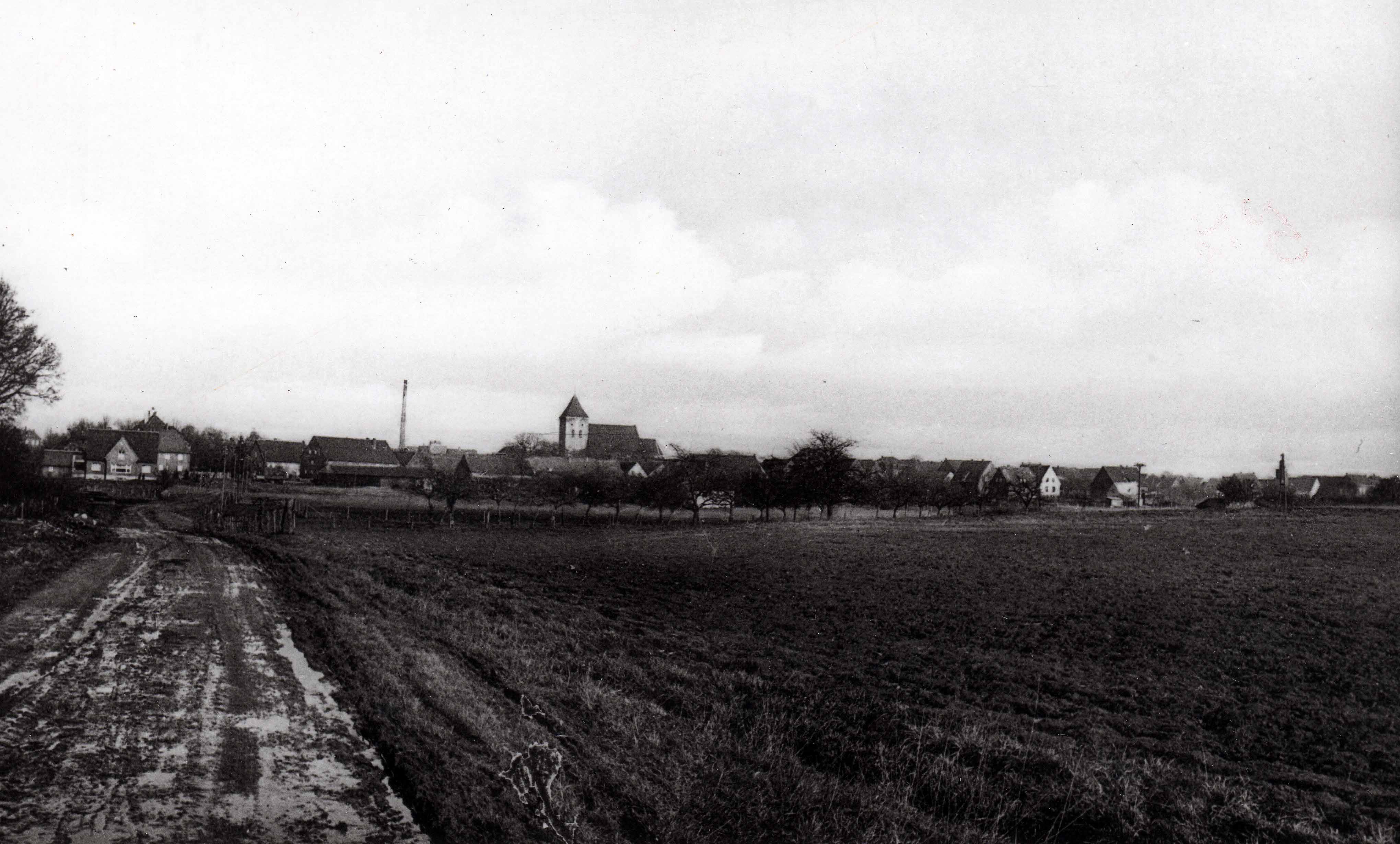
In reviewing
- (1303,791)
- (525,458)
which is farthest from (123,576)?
(525,458)

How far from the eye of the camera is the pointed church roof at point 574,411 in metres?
132

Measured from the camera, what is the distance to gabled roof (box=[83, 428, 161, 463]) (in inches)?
3836

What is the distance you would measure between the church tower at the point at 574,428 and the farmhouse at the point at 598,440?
2.2 inches

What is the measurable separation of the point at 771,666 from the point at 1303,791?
7.14 meters

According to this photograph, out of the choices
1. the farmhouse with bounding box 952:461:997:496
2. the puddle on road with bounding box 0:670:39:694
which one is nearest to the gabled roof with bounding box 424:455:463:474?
the farmhouse with bounding box 952:461:997:496

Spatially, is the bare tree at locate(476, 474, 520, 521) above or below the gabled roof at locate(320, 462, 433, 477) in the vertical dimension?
below

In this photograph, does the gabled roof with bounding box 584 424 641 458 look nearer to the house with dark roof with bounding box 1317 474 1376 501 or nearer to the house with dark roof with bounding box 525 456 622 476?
the house with dark roof with bounding box 525 456 622 476

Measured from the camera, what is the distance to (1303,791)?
27.3 ft

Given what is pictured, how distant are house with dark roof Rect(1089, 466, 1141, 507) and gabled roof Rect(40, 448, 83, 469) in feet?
439

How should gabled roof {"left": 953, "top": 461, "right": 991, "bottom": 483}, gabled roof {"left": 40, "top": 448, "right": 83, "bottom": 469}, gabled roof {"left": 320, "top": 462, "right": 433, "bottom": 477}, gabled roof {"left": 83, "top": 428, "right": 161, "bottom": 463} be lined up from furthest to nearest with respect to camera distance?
gabled roof {"left": 953, "top": 461, "right": 991, "bottom": 483}, gabled roof {"left": 83, "top": 428, "right": 161, "bottom": 463}, gabled roof {"left": 40, "top": 448, "right": 83, "bottom": 469}, gabled roof {"left": 320, "top": 462, "right": 433, "bottom": 477}

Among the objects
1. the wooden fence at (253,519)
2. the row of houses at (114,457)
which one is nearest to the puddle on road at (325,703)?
the wooden fence at (253,519)

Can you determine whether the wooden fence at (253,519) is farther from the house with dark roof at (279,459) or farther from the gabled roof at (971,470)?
the gabled roof at (971,470)

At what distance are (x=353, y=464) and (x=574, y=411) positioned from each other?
3821cm

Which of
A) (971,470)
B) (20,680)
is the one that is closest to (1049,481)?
(971,470)
